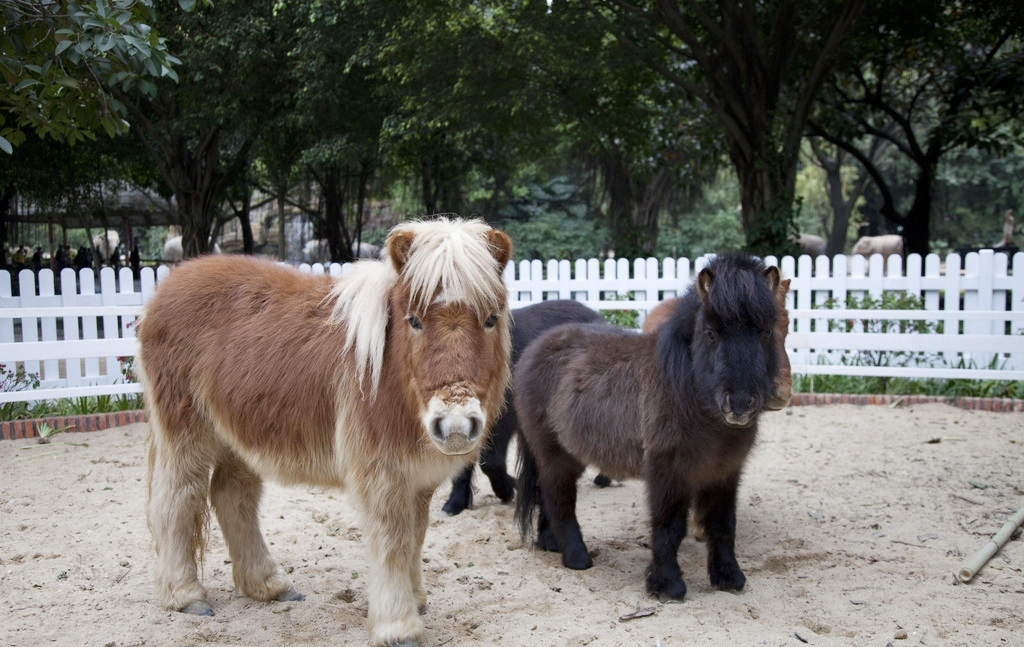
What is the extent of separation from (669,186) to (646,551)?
19.0 metres

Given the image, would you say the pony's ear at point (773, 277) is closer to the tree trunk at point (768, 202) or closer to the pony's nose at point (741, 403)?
the pony's nose at point (741, 403)

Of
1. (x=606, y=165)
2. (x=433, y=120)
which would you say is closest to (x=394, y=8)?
(x=433, y=120)

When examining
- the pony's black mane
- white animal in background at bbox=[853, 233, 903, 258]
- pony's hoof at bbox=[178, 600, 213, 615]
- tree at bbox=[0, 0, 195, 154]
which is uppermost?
tree at bbox=[0, 0, 195, 154]

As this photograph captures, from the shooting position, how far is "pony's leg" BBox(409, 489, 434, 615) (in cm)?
368

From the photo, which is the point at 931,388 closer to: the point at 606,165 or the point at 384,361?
the point at 384,361

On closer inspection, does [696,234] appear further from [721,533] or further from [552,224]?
[721,533]

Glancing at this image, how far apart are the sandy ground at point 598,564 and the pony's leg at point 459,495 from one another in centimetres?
11

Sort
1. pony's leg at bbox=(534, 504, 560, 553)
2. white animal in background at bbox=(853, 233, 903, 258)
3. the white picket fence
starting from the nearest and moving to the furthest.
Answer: pony's leg at bbox=(534, 504, 560, 553)
the white picket fence
white animal in background at bbox=(853, 233, 903, 258)

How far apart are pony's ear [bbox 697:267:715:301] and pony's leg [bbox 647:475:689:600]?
1.01 m

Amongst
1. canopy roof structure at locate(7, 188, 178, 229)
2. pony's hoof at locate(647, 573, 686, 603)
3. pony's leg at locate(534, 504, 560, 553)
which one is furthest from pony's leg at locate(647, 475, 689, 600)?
canopy roof structure at locate(7, 188, 178, 229)

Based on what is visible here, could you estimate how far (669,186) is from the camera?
75.4 ft

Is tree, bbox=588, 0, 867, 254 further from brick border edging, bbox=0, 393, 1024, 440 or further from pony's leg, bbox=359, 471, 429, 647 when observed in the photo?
pony's leg, bbox=359, 471, 429, 647

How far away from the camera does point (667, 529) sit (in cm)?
419

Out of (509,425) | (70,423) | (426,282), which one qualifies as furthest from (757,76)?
(426,282)
